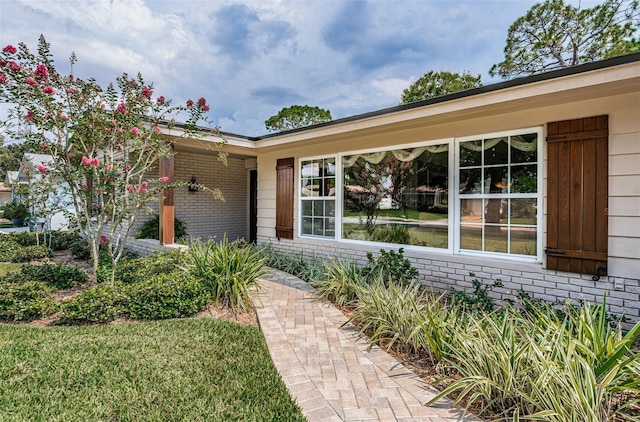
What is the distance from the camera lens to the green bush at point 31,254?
296 inches

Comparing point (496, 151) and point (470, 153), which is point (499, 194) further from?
point (470, 153)

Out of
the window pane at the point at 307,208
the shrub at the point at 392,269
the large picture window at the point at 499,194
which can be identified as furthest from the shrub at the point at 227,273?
the large picture window at the point at 499,194

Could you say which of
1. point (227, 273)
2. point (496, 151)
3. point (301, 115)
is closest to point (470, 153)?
point (496, 151)

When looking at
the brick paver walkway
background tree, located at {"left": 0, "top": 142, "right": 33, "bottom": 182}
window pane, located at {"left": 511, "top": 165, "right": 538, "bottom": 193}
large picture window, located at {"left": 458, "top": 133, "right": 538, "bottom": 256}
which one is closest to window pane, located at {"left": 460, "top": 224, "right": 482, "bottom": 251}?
large picture window, located at {"left": 458, "top": 133, "right": 538, "bottom": 256}

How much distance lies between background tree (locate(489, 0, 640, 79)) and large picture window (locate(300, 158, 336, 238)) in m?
14.7

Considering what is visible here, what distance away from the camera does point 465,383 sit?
2.30 m

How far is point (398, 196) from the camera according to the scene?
6074 millimetres

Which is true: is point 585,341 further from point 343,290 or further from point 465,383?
point 343,290

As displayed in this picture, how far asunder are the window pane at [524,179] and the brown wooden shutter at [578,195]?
24cm

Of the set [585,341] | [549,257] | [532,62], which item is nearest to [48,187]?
[585,341]

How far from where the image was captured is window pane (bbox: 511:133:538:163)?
175 inches

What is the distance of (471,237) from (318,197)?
3.33 metres

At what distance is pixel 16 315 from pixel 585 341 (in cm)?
585

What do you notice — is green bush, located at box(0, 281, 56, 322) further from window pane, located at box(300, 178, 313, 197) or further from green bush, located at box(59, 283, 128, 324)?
window pane, located at box(300, 178, 313, 197)
